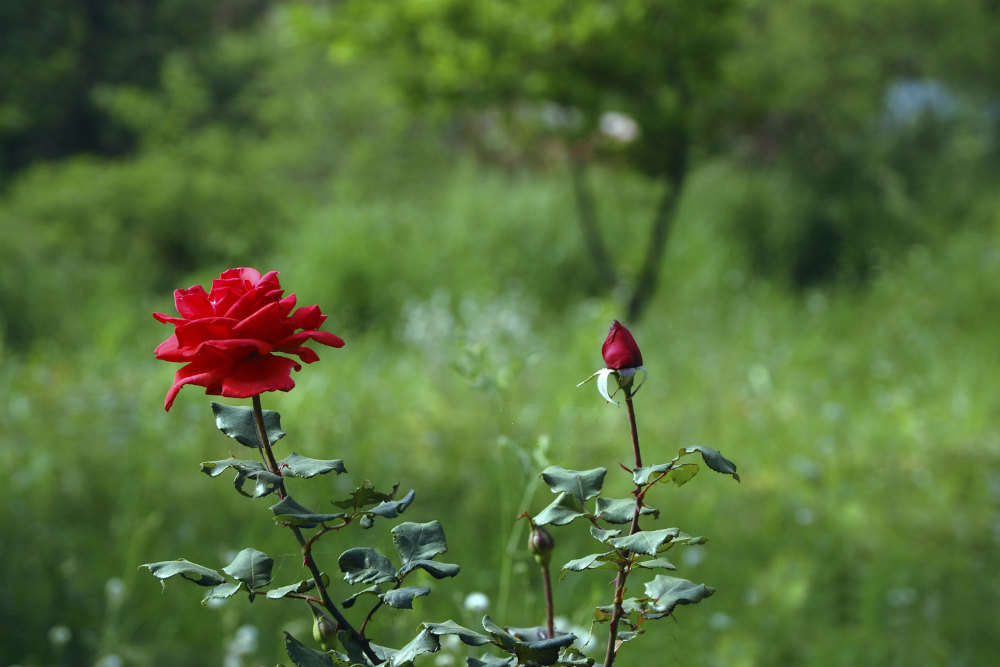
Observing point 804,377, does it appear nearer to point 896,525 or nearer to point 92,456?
point 896,525

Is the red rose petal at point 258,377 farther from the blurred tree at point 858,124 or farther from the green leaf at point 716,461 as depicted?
the blurred tree at point 858,124

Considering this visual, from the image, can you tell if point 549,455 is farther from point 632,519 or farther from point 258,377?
point 258,377

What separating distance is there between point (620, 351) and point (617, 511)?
0.15m

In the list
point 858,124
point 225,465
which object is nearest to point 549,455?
point 225,465

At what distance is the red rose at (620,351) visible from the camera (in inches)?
30.5

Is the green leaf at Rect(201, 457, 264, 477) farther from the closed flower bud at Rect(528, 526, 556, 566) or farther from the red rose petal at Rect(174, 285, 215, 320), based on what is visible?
the closed flower bud at Rect(528, 526, 556, 566)

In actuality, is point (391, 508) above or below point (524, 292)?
below

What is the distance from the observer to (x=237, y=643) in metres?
1.71

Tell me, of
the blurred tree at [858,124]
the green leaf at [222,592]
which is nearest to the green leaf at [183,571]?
the green leaf at [222,592]

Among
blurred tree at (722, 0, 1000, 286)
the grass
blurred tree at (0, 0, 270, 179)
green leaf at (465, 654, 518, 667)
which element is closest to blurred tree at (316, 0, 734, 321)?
blurred tree at (722, 0, 1000, 286)

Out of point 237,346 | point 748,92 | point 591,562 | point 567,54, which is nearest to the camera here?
point 237,346

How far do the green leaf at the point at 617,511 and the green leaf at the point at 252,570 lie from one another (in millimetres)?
274

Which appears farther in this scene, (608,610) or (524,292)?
(524,292)

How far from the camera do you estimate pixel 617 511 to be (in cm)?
84
